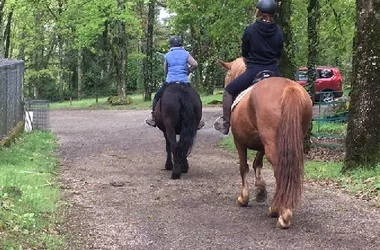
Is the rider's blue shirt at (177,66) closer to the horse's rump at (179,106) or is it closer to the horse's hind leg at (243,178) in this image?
the horse's rump at (179,106)

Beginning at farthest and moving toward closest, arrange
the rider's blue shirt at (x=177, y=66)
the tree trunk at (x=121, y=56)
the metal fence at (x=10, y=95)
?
the tree trunk at (x=121, y=56)
the metal fence at (x=10, y=95)
the rider's blue shirt at (x=177, y=66)

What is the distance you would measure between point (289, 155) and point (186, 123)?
163 inches

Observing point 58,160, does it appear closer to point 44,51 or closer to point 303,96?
point 303,96

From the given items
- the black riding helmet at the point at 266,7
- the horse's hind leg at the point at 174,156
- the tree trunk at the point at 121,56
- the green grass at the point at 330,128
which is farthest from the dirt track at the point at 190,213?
the tree trunk at the point at 121,56

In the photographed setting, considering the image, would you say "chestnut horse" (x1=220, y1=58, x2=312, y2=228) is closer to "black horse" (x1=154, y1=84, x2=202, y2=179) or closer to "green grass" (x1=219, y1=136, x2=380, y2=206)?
"green grass" (x1=219, y1=136, x2=380, y2=206)

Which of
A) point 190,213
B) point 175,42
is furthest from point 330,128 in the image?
point 190,213

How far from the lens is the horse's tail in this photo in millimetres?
10531

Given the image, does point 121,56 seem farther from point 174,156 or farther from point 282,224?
point 282,224

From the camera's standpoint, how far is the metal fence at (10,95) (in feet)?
47.3

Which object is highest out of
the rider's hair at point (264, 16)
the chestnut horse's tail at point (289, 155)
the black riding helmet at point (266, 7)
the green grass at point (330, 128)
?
the black riding helmet at point (266, 7)

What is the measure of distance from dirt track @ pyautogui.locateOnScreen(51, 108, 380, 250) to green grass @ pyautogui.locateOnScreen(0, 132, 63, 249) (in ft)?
0.83

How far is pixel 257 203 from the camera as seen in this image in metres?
8.24

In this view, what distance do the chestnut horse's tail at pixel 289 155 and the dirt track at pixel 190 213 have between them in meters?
0.40

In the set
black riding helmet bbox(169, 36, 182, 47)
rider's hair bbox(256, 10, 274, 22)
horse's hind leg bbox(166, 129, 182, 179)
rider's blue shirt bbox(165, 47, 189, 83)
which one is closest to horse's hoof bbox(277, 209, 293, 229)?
rider's hair bbox(256, 10, 274, 22)
